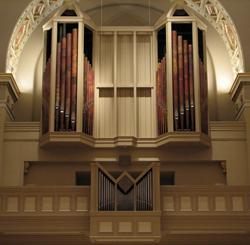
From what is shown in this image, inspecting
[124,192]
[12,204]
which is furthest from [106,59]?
[12,204]

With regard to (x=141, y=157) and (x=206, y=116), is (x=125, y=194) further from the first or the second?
(x=206, y=116)

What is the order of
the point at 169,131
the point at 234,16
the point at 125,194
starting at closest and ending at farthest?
the point at 125,194, the point at 169,131, the point at 234,16

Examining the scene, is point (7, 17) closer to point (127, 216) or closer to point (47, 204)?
point (47, 204)

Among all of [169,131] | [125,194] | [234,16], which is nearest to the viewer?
[125,194]

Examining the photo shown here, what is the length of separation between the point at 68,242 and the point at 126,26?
5096mm

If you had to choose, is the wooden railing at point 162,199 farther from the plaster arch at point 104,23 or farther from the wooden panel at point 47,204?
the plaster arch at point 104,23

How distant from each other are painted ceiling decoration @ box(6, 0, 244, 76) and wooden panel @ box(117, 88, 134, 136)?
257 cm

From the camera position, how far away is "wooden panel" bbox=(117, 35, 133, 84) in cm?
1552

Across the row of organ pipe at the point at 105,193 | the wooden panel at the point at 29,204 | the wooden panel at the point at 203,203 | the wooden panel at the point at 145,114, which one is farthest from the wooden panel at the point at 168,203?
the wooden panel at the point at 29,204

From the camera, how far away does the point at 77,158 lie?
15086 mm

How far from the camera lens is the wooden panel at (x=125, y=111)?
15195 millimetres

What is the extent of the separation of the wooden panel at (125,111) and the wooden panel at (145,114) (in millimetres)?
156

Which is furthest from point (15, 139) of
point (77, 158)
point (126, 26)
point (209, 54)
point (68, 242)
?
point (209, 54)

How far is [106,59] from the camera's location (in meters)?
15.7
